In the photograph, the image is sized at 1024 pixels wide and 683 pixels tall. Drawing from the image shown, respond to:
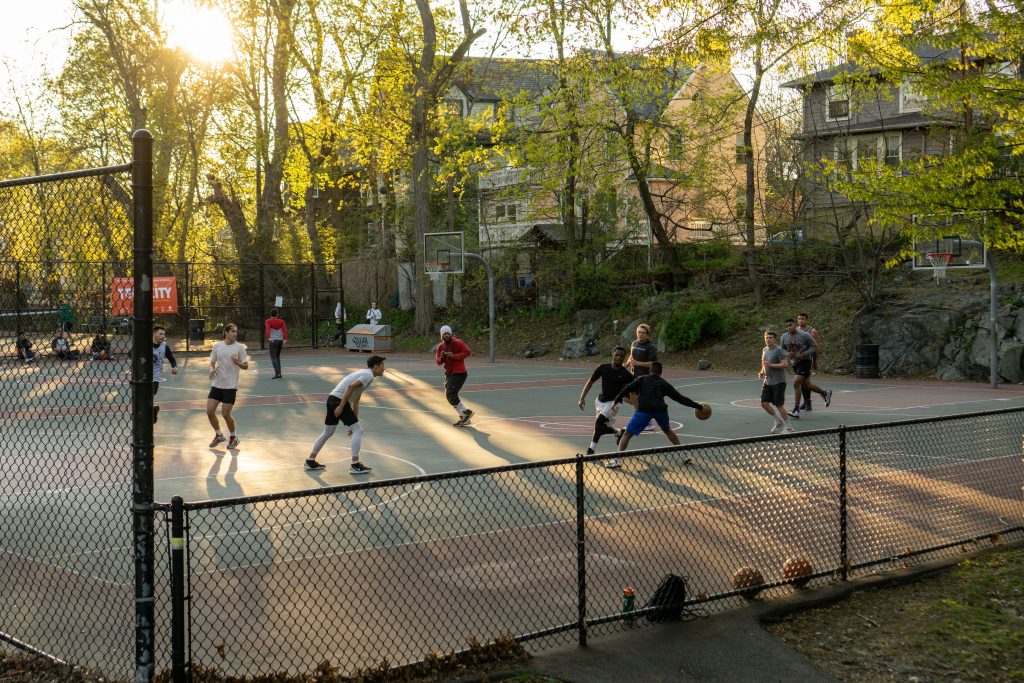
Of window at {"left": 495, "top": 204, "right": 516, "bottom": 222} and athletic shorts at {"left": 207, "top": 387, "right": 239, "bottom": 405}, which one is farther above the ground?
window at {"left": 495, "top": 204, "right": 516, "bottom": 222}

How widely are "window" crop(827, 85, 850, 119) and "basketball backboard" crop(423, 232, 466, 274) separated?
48.1 feet

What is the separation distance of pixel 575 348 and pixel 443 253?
7.73 m

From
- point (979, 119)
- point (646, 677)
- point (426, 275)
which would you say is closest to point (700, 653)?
point (646, 677)

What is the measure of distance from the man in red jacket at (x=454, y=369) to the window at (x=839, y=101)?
11.3 metres

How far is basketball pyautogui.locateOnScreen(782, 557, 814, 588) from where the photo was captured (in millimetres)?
7600

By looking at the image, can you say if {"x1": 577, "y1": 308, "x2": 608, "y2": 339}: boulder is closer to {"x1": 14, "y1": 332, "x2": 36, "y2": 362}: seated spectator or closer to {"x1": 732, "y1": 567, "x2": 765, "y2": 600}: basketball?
{"x1": 732, "y1": 567, "x2": 765, "y2": 600}: basketball

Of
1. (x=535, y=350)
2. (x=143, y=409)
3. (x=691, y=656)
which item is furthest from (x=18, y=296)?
(x=535, y=350)

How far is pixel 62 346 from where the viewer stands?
6.75 m

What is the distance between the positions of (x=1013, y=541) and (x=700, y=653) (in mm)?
4523

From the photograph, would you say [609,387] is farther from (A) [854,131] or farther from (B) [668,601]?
(A) [854,131]

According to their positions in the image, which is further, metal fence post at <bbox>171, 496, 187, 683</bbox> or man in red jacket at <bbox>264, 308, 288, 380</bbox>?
man in red jacket at <bbox>264, 308, 288, 380</bbox>

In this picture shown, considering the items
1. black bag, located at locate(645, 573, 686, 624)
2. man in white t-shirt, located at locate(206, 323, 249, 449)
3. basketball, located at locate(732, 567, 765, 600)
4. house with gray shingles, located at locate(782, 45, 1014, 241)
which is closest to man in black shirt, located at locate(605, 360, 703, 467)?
basketball, located at locate(732, 567, 765, 600)

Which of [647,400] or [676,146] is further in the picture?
[676,146]

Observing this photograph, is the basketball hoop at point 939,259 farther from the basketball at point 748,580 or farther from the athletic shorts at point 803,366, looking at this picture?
the basketball at point 748,580
